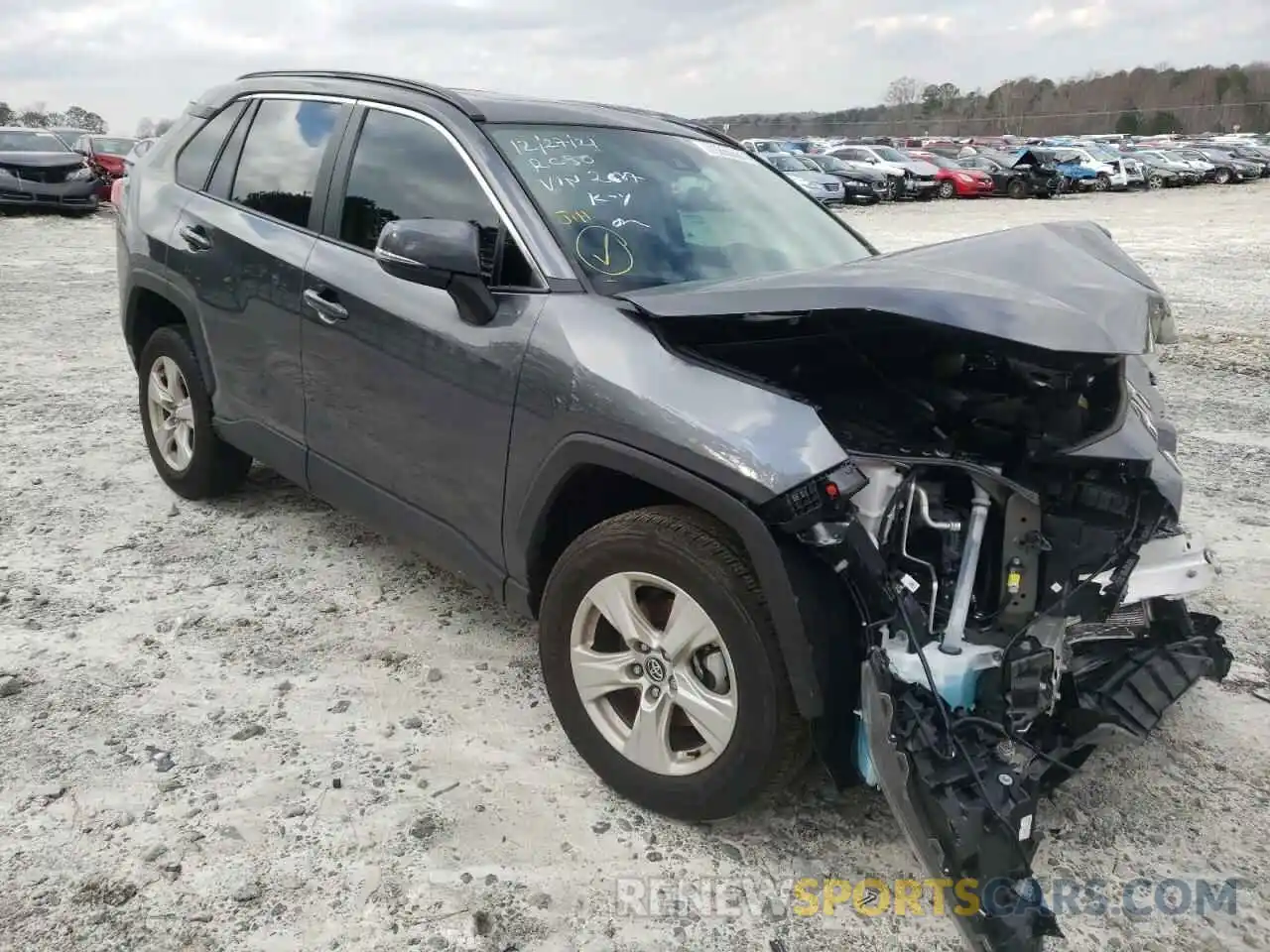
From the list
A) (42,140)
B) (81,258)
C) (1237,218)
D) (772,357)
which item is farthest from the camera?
(1237,218)

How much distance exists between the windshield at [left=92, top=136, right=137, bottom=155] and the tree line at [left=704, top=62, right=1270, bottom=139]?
50724 mm

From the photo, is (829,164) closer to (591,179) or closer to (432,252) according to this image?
(591,179)

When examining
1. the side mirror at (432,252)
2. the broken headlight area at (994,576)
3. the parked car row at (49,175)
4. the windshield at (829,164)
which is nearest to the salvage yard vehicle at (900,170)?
the windshield at (829,164)

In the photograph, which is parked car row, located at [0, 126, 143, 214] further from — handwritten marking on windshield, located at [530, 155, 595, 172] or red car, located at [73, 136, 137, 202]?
handwritten marking on windshield, located at [530, 155, 595, 172]

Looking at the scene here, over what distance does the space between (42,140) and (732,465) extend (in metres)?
21.4

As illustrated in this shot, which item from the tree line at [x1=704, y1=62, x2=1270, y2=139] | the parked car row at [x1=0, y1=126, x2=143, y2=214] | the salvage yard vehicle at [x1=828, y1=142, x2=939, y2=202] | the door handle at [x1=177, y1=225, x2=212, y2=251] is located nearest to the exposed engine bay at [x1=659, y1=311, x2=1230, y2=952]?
the door handle at [x1=177, y1=225, x2=212, y2=251]

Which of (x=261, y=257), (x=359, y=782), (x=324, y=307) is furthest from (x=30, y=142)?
(x=359, y=782)

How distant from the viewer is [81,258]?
1343cm

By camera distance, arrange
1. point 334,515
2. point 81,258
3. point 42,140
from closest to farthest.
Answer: point 334,515 → point 81,258 → point 42,140

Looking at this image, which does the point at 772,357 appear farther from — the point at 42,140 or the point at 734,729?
the point at 42,140

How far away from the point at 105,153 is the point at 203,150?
1910 cm

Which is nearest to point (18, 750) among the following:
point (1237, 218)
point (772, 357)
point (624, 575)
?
point (624, 575)

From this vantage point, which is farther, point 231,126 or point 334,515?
point 334,515

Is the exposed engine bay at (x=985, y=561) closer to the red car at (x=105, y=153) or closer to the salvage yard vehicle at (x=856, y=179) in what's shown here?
the red car at (x=105, y=153)
